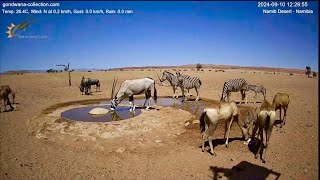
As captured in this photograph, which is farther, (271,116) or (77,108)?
(77,108)

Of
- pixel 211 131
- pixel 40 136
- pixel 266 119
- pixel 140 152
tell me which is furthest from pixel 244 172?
pixel 40 136

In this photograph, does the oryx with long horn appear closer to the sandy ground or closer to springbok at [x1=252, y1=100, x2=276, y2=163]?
the sandy ground

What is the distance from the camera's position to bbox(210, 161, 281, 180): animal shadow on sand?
691 cm

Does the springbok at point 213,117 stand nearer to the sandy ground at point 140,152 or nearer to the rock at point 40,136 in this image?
the sandy ground at point 140,152

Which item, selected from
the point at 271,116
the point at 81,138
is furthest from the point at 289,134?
the point at 81,138

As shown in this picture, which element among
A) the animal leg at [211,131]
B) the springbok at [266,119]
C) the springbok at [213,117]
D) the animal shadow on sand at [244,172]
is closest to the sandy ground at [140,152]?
the animal shadow on sand at [244,172]

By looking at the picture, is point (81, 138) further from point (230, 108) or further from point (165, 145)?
point (230, 108)

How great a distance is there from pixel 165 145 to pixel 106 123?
414 cm

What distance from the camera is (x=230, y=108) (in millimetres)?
8641

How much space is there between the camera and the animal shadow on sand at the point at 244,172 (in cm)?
691

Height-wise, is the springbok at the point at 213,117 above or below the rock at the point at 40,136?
above

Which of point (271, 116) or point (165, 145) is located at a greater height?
point (271, 116)

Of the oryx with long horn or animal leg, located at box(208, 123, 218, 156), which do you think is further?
the oryx with long horn

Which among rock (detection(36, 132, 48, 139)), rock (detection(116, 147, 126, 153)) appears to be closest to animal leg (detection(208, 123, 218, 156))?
rock (detection(116, 147, 126, 153))
